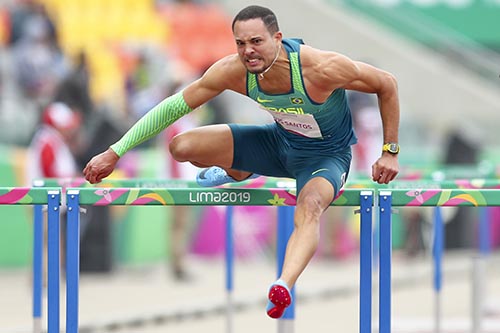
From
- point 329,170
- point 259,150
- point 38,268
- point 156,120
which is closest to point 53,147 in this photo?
point 38,268

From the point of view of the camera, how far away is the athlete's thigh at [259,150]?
22.1 feet

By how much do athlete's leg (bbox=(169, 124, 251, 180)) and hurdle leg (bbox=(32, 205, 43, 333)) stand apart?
4.26ft

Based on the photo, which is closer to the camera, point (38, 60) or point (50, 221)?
point (50, 221)

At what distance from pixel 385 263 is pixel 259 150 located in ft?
3.36

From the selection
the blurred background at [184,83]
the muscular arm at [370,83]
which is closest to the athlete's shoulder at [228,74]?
the muscular arm at [370,83]

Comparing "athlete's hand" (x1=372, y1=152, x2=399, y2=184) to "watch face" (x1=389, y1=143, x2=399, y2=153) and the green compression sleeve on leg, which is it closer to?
"watch face" (x1=389, y1=143, x2=399, y2=153)

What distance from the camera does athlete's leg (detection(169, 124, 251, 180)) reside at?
657cm

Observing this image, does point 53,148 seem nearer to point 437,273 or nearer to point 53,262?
point 437,273

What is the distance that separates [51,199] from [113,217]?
26.0 feet

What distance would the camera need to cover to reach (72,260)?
616 centimetres

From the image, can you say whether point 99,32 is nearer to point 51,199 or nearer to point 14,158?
point 14,158

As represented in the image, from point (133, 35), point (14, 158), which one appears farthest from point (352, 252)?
point (133, 35)

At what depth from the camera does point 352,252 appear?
15.7 m

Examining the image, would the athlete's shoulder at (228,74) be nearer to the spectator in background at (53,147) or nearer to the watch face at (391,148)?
the watch face at (391,148)
